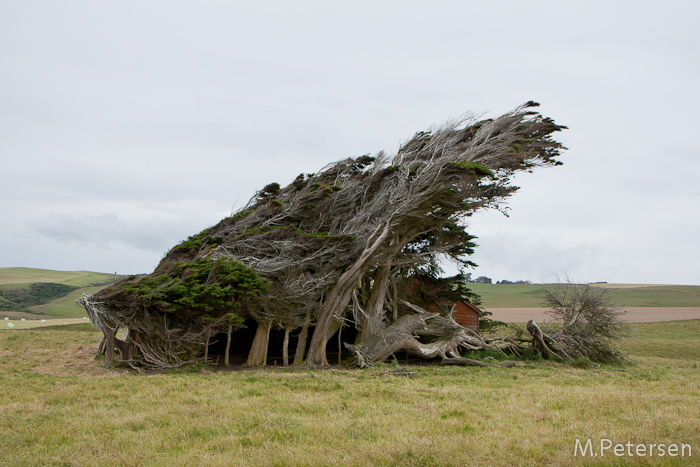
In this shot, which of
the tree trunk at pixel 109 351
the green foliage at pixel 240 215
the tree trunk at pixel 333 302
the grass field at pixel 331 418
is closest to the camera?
the grass field at pixel 331 418

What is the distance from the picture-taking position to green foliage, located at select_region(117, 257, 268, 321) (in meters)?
15.1

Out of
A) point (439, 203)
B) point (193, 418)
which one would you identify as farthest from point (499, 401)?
point (439, 203)

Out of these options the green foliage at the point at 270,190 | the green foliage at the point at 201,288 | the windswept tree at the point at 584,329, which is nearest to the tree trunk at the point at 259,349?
the green foliage at the point at 201,288

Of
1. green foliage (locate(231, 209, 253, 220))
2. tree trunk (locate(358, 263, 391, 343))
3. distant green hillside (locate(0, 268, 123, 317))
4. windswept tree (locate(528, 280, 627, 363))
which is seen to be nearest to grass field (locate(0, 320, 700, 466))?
tree trunk (locate(358, 263, 391, 343))

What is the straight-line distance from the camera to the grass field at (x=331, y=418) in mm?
6566

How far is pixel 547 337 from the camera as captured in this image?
21531 millimetres

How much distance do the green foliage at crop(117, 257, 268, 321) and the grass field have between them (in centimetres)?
210

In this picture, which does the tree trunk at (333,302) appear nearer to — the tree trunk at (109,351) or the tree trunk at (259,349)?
the tree trunk at (259,349)

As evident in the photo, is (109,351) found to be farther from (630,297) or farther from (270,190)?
(630,297)

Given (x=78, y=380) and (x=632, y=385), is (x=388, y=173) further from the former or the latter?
(x=78, y=380)

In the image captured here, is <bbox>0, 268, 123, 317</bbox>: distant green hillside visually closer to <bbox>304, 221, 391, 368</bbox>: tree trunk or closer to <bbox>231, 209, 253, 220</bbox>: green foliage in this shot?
<bbox>231, 209, 253, 220</bbox>: green foliage

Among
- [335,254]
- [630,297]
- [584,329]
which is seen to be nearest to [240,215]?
[335,254]

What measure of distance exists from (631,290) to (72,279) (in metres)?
111

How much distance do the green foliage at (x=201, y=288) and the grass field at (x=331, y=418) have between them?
6.88 ft
